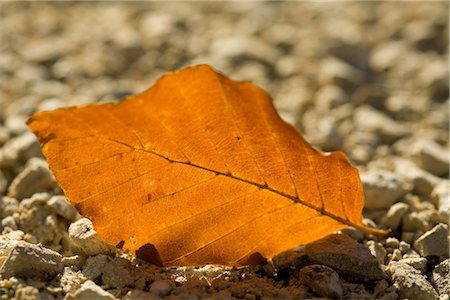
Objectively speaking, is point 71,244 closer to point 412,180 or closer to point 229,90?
point 229,90

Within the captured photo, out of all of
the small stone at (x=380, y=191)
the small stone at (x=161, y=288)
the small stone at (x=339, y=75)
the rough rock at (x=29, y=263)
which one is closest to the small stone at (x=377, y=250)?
the small stone at (x=380, y=191)

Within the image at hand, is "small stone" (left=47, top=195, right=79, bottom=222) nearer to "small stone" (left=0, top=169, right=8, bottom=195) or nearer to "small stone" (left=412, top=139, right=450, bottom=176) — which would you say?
"small stone" (left=0, top=169, right=8, bottom=195)

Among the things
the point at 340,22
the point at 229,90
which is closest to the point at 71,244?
the point at 229,90

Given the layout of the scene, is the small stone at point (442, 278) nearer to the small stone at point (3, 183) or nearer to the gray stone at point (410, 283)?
the gray stone at point (410, 283)

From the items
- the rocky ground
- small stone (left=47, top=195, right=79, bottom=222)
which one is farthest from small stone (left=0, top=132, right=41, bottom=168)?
small stone (left=47, top=195, right=79, bottom=222)

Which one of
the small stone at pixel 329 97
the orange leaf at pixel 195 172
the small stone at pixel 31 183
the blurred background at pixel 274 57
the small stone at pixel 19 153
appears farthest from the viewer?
the small stone at pixel 329 97
